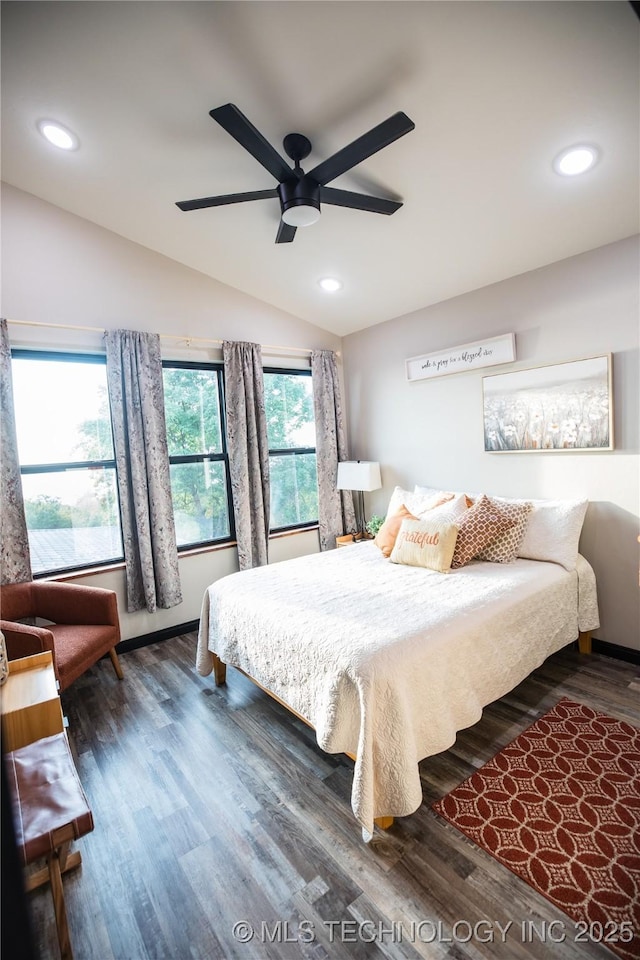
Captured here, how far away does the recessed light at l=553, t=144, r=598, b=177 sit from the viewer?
2.08m

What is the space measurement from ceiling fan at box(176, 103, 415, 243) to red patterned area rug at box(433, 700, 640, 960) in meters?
2.59

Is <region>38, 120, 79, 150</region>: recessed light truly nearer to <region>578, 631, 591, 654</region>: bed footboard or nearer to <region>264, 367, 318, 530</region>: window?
<region>264, 367, 318, 530</region>: window

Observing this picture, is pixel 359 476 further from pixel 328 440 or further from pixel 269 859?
pixel 269 859

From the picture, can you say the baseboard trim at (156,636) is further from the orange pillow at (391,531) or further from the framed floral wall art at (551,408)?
the framed floral wall art at (551,408)

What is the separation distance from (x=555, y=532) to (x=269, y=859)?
7.51 feet

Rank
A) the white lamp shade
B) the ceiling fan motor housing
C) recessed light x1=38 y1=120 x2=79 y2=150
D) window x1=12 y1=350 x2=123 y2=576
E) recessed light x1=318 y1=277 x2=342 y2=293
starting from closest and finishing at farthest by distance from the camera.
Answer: the ceiling fan motor housing < recessed light x1=38 y1=120 x2=79 y2=150 < window x1=12 y1=350 x2=123 y2=576 < recessed light x1=318 y1=277 x2=342 y2=293 < the white lamp shade

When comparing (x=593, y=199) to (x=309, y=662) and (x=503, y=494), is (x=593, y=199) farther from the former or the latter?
(x=309, y=662)

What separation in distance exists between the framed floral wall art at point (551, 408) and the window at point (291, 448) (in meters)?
1.75

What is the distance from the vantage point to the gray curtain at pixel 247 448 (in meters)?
3.78

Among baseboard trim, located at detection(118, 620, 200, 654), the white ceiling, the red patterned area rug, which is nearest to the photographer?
the red patterned area rug

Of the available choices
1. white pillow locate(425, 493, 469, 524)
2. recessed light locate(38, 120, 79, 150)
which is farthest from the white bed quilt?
recessed light locate(38, 120, 79, 150)

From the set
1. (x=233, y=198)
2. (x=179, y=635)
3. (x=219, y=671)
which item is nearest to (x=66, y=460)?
(x=179, y=635)

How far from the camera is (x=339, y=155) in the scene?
71.3 inches

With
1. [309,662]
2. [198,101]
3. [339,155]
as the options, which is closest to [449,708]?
[309,662]
